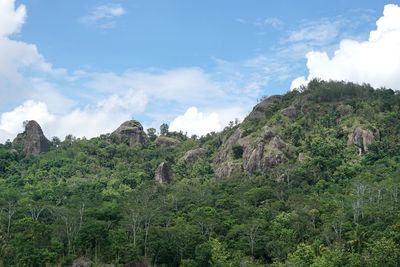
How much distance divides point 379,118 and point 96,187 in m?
49.2

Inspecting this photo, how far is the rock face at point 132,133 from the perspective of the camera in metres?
118

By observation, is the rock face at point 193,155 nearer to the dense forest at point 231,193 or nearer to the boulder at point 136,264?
the dense forest at point 231,193

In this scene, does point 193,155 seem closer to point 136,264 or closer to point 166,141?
point 166,141

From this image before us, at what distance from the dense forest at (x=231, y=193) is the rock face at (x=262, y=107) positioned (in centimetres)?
34

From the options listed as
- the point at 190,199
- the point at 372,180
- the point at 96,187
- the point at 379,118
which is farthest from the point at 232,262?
the point at 379,118

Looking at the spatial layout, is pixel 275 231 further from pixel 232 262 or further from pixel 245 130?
pixel 245 130

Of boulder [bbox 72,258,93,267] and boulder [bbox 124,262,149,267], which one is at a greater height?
boulder [bbox 72,258,93,267]

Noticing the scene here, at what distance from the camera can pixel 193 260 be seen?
5200 centimetres

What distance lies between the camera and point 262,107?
368 feet

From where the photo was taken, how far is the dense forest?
5181 centimetres

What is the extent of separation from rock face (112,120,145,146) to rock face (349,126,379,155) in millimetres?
47794

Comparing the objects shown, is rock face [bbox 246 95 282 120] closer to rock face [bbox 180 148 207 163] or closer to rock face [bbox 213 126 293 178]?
rock face [bbox 180 148 207 163]

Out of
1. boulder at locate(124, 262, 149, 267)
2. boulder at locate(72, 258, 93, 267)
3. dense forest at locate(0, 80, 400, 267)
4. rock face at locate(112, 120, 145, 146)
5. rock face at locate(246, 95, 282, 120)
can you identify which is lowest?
boulder at locate(124, 262, 149, 267)

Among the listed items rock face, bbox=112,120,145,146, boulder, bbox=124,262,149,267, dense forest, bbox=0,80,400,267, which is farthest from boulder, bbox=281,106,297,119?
boulder, bbox=124,262,149,267
